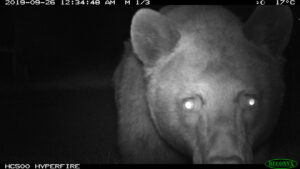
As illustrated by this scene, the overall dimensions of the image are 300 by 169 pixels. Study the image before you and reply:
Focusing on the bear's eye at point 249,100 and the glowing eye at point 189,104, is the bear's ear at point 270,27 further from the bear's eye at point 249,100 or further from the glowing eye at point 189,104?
the glowing eye at point 189,104

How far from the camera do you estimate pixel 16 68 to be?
34.4 feet

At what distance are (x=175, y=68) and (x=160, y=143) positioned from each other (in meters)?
0.83

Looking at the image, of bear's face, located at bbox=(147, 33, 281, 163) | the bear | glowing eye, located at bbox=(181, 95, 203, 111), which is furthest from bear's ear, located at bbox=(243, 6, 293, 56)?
glowing eye, located at bbox=(181, 95, 203, 111)

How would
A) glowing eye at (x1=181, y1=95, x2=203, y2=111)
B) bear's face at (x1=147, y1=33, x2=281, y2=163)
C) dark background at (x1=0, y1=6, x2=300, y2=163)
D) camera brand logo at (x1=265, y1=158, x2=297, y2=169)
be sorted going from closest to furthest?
bear's face at (x1=147, y1=33, x2=281, y2=163) → glowing eye at (x1=181, y1=95, x2=203, y2=111) → camera brand logo at (x1=265, y1=158, x2=297, y2=169) → dark background at (x1=0, y1=6, x2=300, y2=163)

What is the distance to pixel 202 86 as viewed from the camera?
3.21 meters

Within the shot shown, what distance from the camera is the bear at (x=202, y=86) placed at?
10.4 ft

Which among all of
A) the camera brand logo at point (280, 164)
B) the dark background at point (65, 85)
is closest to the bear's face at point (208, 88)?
the camera brand logo at point (280, 164)

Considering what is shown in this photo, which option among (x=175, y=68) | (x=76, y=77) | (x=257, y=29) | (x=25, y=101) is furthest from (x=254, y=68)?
(x=76, y=77)

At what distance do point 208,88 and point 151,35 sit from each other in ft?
2.60

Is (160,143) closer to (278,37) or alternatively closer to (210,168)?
(210,168)

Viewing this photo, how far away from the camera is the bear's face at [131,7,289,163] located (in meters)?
3.13

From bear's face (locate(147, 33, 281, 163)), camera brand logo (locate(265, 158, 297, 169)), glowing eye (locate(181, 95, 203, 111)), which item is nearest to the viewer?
bear's face (locate(147, 33, 281, 163))

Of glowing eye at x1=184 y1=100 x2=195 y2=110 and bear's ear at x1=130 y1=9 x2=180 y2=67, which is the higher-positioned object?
bear's ear at x1=130 y1=9 x2=180 y2=67

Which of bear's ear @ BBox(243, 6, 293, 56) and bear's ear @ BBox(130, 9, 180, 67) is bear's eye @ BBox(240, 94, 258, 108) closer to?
bear's ear @ BBox(243, 6, 293, 56)
